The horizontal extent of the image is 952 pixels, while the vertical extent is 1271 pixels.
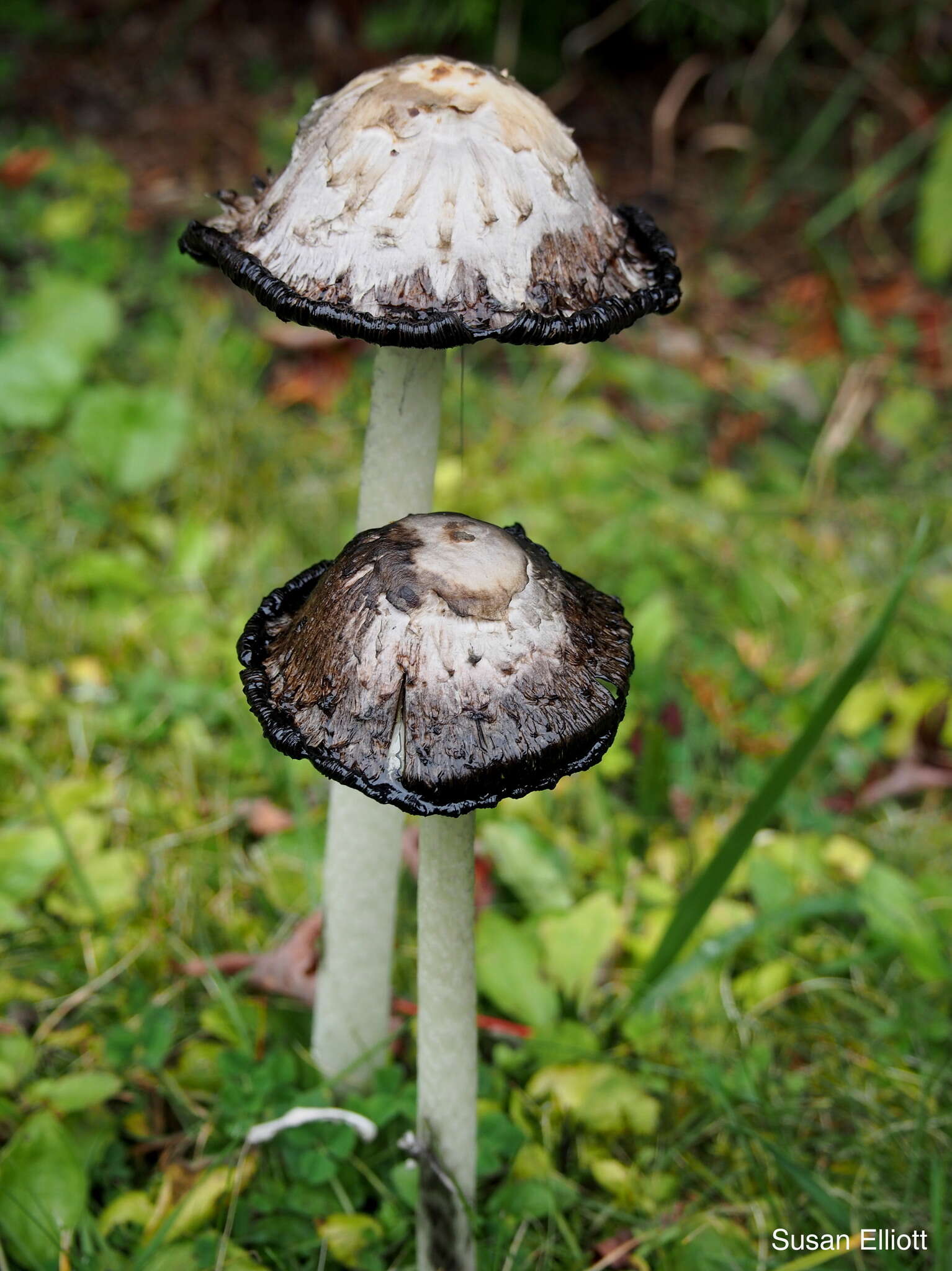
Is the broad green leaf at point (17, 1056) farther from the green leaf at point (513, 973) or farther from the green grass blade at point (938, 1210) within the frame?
the green grass blade at point (938, 1210)

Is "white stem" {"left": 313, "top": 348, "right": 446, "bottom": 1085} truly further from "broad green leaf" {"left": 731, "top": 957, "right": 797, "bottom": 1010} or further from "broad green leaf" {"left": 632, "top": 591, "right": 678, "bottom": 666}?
"broad green leaf" {"left": 632, "top": 591, "right": 678, "bottom": 666}

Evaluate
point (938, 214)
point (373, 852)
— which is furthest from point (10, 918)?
point (938, 214)

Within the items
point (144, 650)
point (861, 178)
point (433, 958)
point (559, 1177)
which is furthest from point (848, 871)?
point (861, 178)

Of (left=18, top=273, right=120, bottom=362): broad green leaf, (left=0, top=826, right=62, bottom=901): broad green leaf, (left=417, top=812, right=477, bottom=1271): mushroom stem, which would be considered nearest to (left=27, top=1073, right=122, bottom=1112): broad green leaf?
(left=0, top=826, right=62, bottom=901): broad green leaf

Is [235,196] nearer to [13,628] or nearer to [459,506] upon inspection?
[13,628]

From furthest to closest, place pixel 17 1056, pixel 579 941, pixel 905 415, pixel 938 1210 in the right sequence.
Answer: pixel 905 415 < pixel 579 941 < pixel 17 1056 < pixel 938 1210

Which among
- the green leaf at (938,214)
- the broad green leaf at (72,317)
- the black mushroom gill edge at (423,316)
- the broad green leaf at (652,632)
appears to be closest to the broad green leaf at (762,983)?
the broad green leaf at (652,632)

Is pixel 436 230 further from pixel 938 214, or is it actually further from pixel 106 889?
pixel 938 214
